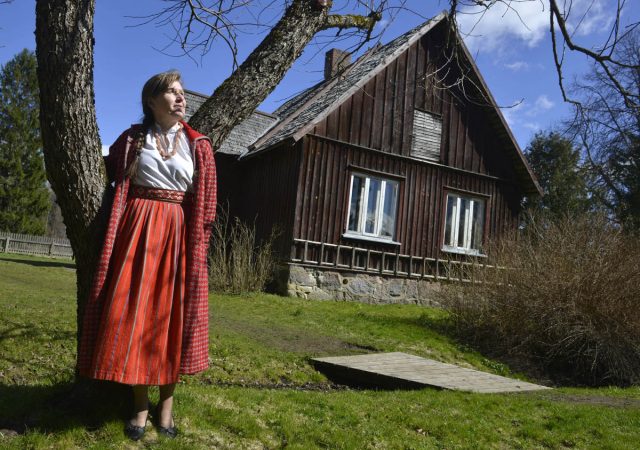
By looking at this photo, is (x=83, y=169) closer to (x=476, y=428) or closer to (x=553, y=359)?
(x=476, y=428)

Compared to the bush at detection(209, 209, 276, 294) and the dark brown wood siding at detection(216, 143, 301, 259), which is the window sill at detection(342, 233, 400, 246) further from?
the bush at detection(209, 209, 276, 294)

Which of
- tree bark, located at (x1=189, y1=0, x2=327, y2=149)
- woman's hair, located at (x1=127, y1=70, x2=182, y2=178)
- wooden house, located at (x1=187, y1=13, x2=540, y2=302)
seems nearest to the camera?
woman's hair, located at (x1=127, y1=70, x2=182, y2=178)

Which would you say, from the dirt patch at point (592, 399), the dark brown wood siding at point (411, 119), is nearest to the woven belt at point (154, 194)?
the dirt patch at point (592, 399)

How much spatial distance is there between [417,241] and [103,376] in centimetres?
1240

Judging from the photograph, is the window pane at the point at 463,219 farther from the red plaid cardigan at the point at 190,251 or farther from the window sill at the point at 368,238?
the red plaid cardigan at the point at 190,251

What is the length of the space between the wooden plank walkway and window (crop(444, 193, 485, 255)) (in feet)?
29.2

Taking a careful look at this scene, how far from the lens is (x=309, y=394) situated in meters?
5.00

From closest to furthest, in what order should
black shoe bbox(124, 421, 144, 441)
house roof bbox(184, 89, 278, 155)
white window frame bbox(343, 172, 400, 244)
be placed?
black shoe bbox(124, 421, 144, 441), white window frame bbox(343, 172, 400, 244), house roof bbox(184, 89, 278, 155)

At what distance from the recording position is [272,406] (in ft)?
14.1

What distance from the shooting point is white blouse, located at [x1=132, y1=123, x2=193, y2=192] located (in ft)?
10.8

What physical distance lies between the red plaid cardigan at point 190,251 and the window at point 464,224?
12567mm

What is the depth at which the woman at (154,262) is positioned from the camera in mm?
3057

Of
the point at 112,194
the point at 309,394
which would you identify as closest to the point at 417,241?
the point at 309,394

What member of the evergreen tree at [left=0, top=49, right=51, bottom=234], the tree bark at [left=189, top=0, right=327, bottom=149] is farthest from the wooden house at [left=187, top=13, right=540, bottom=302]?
the evergreen tree at [left=0, top=49, right=51, bottom=234]
